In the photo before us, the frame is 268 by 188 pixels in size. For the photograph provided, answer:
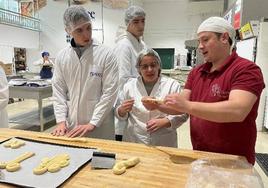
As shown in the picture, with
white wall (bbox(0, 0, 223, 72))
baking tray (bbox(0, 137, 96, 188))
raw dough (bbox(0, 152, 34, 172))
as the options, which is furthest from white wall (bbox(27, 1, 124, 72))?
raw dough (bbox(0, 152, 34, 172))

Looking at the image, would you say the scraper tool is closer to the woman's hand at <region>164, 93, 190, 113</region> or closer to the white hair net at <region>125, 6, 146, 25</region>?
the woman's hand at <region>164, 93, 190, 113</region>

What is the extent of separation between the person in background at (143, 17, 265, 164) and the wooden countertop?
82 mm

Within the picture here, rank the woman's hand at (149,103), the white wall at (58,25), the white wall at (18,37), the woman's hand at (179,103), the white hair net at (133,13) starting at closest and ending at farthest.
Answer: the woman's hand at (179,103) → the woman's hand at (149,103) → the white hair net at (133,13) → the white wall at (18,37) → the white wall at (58,25)

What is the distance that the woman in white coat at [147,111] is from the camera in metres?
1.47

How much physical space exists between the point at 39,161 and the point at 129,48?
3.91 ft

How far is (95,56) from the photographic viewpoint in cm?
159

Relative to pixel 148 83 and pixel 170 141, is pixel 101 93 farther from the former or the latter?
pixel 170 141

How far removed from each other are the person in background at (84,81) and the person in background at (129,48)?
0.30 metres

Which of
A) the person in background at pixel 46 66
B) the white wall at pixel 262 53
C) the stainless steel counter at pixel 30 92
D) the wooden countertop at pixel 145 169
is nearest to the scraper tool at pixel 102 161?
the wooden countertop at pixel 145 169

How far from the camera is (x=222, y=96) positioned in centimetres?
111

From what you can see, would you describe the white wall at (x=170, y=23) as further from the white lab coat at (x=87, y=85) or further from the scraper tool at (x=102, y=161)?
the scraper tool at (x=102, y=161)

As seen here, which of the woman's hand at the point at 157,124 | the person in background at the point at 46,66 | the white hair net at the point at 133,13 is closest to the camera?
the woman's hand at the point at 157,124

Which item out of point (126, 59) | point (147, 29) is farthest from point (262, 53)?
point (147, 29)

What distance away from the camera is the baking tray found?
2.96 feet
